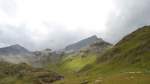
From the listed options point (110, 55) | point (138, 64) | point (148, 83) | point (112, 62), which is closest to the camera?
point (148, 83)

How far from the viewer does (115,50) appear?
198 m

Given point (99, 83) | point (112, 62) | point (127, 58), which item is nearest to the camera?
point (99, 83)

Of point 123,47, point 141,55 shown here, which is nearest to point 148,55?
point 141,55

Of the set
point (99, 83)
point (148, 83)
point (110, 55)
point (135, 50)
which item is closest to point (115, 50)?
point (110, 55)

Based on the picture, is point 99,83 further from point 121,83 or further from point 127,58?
point 127,58

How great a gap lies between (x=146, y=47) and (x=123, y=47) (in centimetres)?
3733

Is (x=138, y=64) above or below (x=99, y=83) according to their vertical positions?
above

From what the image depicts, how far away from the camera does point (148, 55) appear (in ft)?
475

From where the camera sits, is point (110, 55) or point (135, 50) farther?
point (110, 55)

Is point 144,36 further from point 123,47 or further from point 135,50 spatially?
point 135,50

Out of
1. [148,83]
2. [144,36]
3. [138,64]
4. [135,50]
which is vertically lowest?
[148,83]

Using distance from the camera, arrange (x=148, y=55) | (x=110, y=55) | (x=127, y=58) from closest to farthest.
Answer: (x=148, y=55) < (x=127, y=58) < (x=110, y=55)

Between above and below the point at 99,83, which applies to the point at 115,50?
above

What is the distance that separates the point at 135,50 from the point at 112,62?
15149 millimetres
